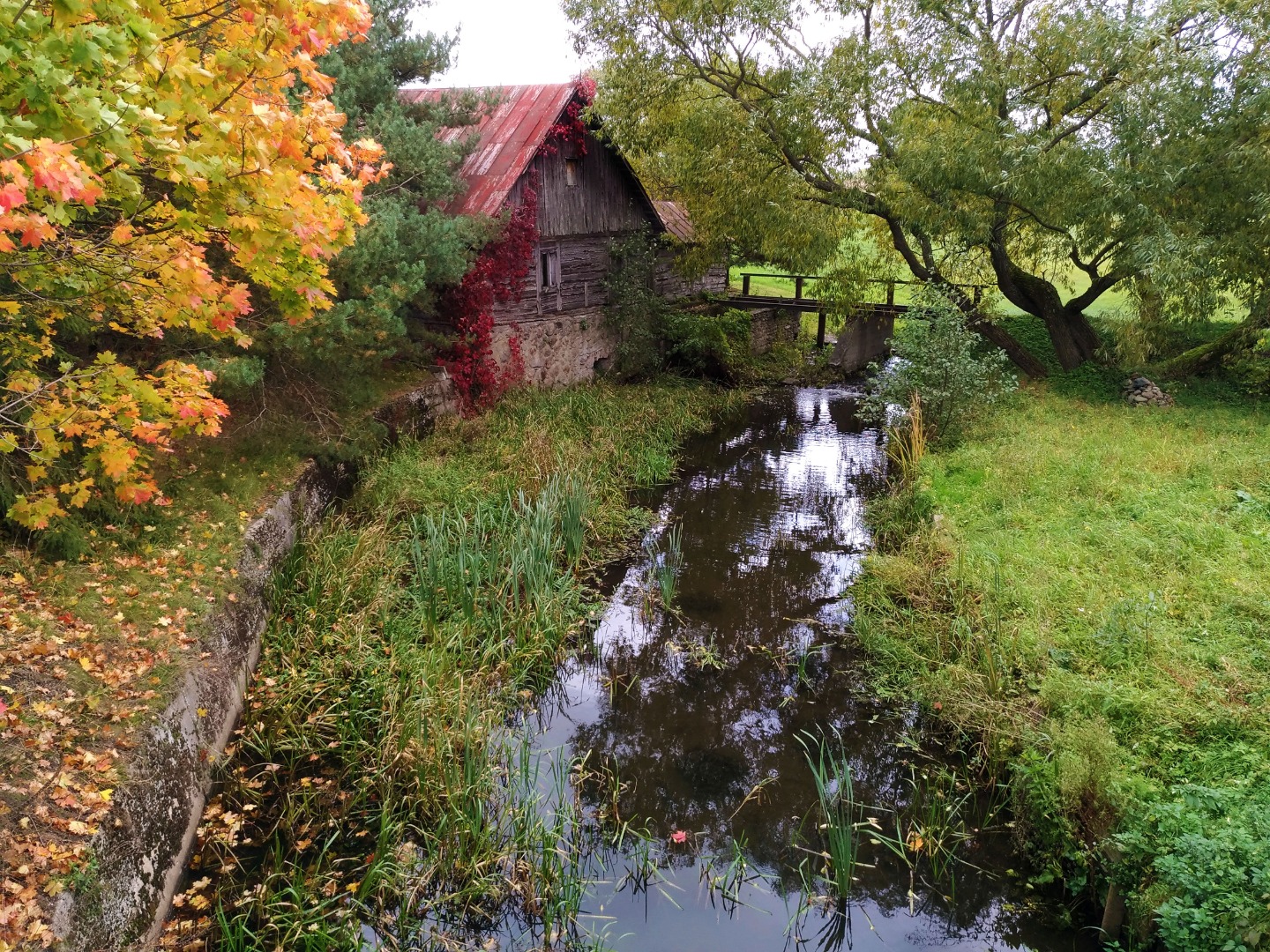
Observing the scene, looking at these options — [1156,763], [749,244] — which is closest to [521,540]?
[1156,763]

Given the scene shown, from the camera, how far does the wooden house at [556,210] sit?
534 inches

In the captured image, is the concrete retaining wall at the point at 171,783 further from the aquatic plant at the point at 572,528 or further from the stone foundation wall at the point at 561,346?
the stone foundation wall at the point at 561,346

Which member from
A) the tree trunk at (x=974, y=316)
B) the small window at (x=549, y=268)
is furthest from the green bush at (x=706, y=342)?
the tree trunk at (x=974, y=316)

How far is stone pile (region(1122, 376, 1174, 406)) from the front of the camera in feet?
44.3

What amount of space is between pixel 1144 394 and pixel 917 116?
6.29 m

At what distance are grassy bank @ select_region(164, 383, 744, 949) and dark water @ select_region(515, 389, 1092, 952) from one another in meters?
0.53

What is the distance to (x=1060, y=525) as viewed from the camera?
8.45 meters

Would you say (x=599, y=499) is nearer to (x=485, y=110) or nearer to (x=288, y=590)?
(x=288, y=590)

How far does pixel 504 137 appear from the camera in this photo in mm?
14062

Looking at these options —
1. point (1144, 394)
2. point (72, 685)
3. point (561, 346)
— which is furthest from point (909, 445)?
point (72, 685)

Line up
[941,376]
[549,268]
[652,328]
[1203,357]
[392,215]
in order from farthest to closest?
[652,328]
[549,268]
[1203,357]
[941,376]
[392,215]

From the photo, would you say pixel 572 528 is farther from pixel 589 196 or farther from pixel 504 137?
pixel 589 196

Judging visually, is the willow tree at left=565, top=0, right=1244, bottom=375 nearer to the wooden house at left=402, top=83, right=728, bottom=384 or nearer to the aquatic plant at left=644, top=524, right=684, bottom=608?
the wooden house at left=402, top=83, right=728, bottom=384

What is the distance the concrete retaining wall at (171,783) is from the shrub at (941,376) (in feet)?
31.3
